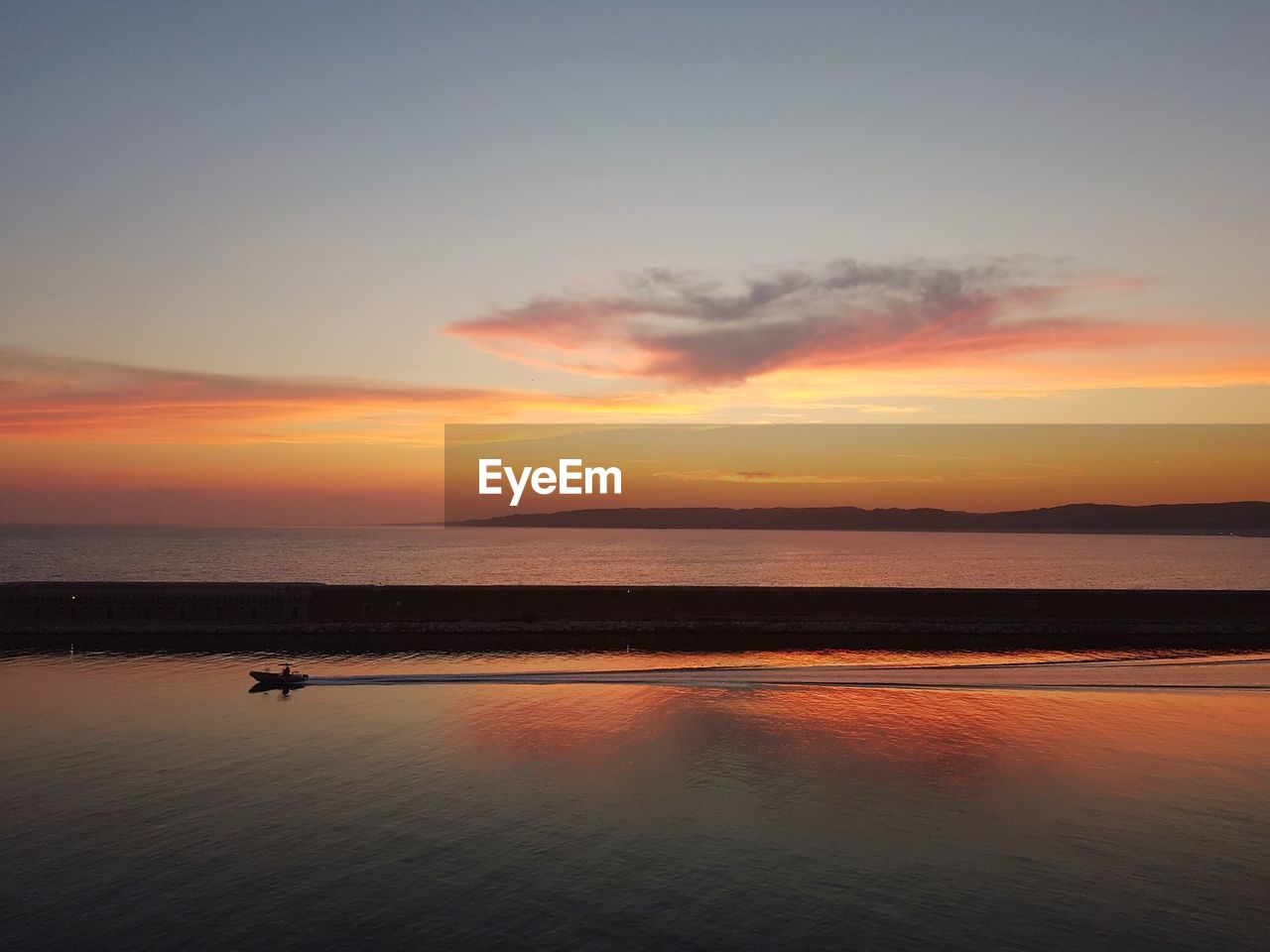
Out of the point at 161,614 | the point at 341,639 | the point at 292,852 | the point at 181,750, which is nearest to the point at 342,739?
the point at 181,750

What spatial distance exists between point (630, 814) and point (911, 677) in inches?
1129

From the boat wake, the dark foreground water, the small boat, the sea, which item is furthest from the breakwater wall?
the dark foreground water

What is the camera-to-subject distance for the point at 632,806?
30438 mm

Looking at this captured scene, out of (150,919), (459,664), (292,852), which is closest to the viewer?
(150,919)

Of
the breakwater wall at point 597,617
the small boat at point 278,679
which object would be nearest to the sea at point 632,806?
the small boat at point 278,679

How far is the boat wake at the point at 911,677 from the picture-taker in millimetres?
49844

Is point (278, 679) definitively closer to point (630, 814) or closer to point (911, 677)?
point (630, 814)

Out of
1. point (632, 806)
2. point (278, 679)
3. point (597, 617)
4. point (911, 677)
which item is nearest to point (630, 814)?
point (632, 806)

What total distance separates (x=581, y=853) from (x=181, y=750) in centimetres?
2131

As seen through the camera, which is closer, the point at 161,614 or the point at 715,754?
the point at 715,754

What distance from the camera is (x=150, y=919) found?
21.6 metres

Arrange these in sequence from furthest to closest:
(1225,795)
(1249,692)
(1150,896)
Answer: (1249,692) < (1225,795) < (1150,896)

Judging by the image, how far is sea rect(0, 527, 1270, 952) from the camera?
72.2 feet

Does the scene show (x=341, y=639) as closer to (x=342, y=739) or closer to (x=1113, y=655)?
(x=342, y=739)
